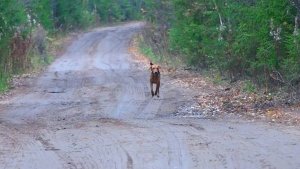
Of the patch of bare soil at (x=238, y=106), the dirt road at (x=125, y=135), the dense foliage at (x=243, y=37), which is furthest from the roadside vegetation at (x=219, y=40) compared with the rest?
the dirt road at (x=125, y=135)

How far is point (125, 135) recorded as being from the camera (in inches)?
453

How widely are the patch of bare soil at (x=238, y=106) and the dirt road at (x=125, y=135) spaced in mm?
520

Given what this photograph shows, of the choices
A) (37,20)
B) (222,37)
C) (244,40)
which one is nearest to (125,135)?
(244,40)

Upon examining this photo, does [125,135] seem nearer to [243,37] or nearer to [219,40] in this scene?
[243,37]

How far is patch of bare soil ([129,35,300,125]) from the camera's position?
1349 centimetres

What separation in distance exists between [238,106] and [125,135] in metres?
4.28

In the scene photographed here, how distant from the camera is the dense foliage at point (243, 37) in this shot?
15805 millimetres

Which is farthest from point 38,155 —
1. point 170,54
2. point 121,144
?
point 170,54

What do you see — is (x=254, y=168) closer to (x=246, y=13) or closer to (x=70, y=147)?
(x=70, y=147)

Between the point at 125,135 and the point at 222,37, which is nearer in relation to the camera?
the point at 125,135

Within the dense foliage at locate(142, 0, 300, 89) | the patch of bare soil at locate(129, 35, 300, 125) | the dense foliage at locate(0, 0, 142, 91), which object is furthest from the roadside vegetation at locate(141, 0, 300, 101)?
the dense foliage at locate(0, 0, 142, 91)

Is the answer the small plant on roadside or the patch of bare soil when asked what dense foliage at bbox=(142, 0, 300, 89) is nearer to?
the small plant on roadside

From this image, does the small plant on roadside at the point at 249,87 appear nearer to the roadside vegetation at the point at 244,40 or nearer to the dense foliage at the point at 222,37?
the roadside vegetation at the point at 244,40

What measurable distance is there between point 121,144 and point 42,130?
2.47 metres
